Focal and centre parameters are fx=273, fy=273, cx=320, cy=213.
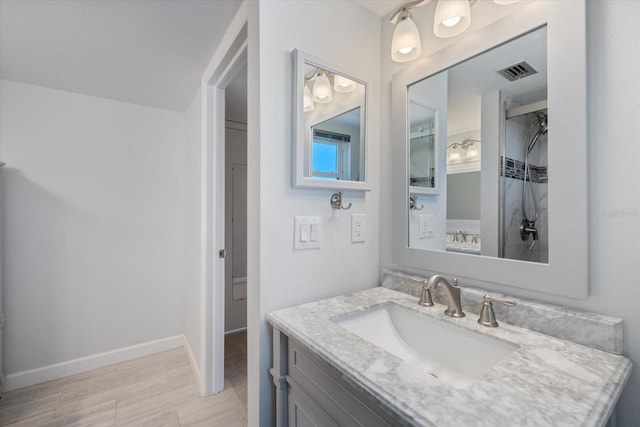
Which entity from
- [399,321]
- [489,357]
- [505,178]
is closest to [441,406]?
[489,357]

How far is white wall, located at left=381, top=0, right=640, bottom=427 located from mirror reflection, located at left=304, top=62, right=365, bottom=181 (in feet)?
2.57

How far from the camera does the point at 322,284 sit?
1.19 meters

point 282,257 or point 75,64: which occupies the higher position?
point 75,64

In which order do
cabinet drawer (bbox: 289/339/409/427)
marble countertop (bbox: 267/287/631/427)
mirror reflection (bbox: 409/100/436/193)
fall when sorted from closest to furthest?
marble countertop (bbox: 267/287/631/427)
cabinet drawer (bbox: 289/339/409/427)
mirror reflection (bbox: 409/100/436/193)

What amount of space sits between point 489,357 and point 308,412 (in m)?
0.57

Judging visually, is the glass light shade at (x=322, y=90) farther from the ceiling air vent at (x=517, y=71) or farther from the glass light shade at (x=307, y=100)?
the ceiling air vent at (x=517, y=71)

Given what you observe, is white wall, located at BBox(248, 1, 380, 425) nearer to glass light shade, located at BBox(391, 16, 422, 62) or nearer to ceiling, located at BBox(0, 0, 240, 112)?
glass light shade, located at BBox(391, 16, 422, 62)

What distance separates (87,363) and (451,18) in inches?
128

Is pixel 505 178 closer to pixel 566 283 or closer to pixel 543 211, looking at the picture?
pixel 543 211

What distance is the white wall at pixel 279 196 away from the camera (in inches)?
40.8

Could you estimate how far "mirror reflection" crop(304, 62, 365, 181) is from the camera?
3.72 ft

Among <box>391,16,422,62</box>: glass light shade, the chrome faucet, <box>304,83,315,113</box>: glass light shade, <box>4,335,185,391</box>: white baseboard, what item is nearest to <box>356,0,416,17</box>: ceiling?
<box>391,16,422,62</box>: glass light shade

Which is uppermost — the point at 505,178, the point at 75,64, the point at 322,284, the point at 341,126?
the point at 75,64

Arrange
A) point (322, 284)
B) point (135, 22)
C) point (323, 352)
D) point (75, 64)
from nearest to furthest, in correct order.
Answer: point (323, 352) → point (322, 284) → point (135, 22) → point (75, 64)
